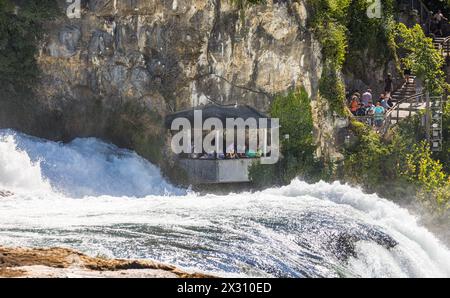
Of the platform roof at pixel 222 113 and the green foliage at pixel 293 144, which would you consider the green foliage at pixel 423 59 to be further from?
the platform roof at pixel 222 113

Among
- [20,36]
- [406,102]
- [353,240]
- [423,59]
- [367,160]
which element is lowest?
[353,240]

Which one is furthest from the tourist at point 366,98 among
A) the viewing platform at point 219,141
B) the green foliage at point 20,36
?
the green foliage at point 20,36

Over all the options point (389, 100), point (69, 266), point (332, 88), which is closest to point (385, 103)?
point (389, 100)

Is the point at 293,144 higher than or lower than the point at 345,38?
lower

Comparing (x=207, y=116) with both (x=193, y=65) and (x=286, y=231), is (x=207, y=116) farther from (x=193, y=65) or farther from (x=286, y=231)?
(x=286, y=231)

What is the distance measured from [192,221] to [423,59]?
13738 mm

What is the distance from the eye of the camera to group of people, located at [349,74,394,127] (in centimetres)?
3108

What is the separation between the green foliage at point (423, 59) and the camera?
32.4 meters

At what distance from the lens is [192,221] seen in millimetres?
21172

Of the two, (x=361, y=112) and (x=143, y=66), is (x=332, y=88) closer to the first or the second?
(x=361, y=112)

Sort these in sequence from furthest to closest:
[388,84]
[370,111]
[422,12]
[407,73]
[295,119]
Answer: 1. [422,12]
2. [407,73]
3. [388,84]
4. [370,111]
5. [295,119]

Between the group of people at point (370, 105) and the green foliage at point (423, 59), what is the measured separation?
3.63ft

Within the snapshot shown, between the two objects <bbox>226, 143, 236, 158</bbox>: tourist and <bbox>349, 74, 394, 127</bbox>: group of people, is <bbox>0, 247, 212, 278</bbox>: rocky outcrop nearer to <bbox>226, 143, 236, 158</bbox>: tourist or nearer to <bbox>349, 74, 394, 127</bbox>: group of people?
<bbox>226, 143, 236, 158</bbox>: tourist

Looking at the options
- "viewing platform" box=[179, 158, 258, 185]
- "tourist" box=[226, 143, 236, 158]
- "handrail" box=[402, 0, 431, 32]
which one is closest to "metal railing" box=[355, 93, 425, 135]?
"tourist" box=[226, 143, 236, 158]
